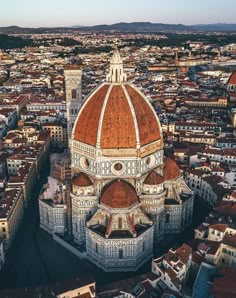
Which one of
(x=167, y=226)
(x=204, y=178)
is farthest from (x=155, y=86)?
(x=167, y=226)

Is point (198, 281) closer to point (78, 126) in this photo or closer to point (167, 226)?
point (167, 226)

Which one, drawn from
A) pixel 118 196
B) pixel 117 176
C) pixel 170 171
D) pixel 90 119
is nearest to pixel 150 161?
pixel 170 171

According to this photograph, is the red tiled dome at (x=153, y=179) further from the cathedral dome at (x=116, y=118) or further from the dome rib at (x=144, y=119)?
the dome rib at (x=144, y=119)

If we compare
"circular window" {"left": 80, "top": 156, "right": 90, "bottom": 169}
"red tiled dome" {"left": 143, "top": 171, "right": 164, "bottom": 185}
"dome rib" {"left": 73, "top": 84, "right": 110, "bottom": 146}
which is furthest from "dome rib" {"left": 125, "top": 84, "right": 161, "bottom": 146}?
"circular window" {"left": 80, "top": 156, "right": 90, "bottom": 169}

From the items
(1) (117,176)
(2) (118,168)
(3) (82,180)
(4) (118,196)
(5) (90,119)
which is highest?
(5) (90,119)

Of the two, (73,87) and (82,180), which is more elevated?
(73,87)

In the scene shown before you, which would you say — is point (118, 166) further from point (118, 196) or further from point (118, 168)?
point (118, 196)
